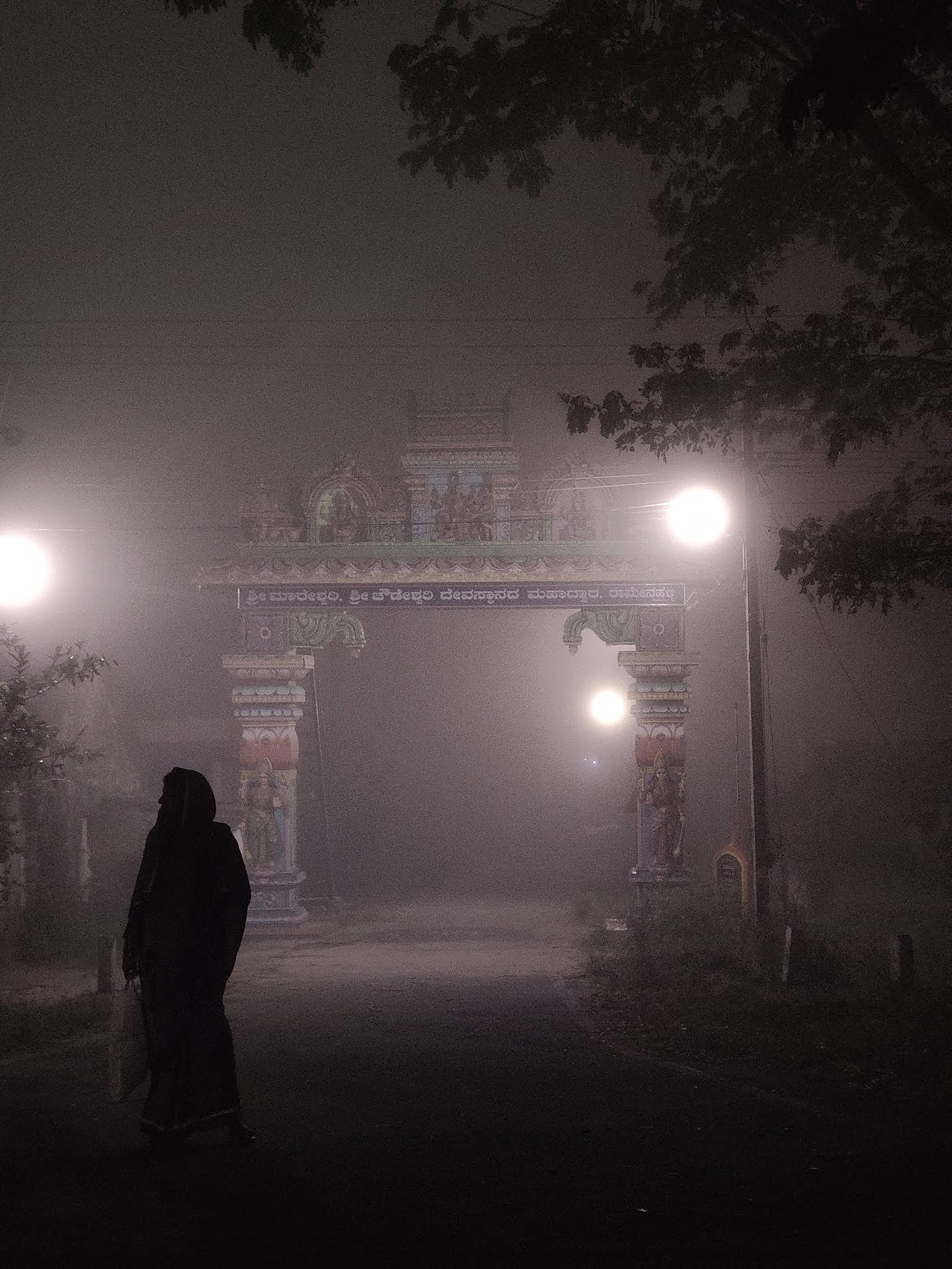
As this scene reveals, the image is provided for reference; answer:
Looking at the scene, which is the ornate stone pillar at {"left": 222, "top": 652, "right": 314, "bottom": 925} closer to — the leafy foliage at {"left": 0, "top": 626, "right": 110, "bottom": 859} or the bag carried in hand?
the leafy foliage at {"left": 0, "top": 626, "right": 110, "bottom": 859}

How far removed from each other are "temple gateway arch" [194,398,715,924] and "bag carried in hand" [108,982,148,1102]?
45.5 feet

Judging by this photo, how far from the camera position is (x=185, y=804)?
583cm

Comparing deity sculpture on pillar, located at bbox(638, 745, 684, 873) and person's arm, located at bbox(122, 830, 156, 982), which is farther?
deity sculpture on pillar, located at bbox(638, 745, 684, 873)

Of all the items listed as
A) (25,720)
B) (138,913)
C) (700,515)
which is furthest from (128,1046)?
(700,515)

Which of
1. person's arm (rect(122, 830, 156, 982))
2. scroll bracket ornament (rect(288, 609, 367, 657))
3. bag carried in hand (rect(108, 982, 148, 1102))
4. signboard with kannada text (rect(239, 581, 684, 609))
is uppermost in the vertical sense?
signboard with kannada text (rect(239, 581, 684, 609))

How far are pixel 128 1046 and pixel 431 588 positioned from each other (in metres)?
14.1

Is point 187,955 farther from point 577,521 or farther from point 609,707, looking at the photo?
point 609,707

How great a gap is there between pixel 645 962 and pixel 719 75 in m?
9.05

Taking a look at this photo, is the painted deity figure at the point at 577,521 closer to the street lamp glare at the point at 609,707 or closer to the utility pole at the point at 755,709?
the utility pole at the point at 755,709

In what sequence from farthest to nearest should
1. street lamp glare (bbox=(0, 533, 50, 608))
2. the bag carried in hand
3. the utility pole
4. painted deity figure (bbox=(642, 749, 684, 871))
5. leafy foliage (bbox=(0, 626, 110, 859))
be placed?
painted deity figure (bbox=(642, 749, 684, 871)), street lamp glare (bbox=(0, 533, 50, 608)), the utility pole, leafy foliage (bbox=(0, 626, 110, 859)), the bag carried in hand

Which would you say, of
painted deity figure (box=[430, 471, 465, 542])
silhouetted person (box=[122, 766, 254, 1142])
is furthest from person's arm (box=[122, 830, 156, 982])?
painted deity figure (box=[430, 471, 465, 542])

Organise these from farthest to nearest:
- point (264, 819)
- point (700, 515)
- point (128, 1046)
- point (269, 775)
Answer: point (269, 775) → point (264, 819) → point (700, 515) → point (128, 1046)

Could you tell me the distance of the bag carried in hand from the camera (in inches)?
221

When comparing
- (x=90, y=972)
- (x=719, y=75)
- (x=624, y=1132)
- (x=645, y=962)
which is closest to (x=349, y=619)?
(x=90, y=972)
